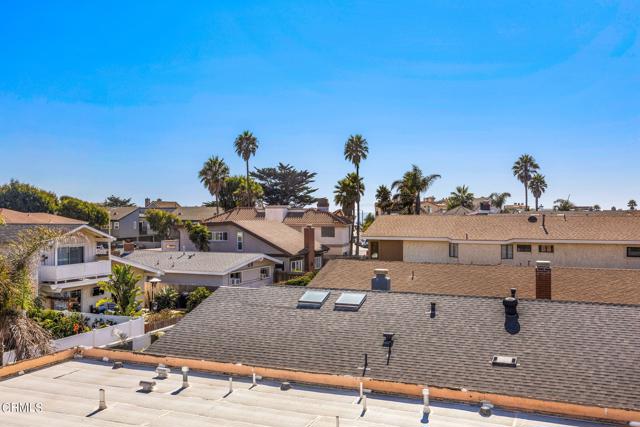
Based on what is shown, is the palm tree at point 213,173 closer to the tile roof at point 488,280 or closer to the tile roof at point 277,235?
the tile roof at point 277,235

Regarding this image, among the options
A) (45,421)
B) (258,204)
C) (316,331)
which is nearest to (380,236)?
(316,331)

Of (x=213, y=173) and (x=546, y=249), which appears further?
(x=213, y=173)

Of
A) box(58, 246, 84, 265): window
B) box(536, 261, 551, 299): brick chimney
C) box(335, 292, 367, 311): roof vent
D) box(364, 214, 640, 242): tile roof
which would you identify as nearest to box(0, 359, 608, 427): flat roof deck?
box(335, 292, 367, 311): roof vent

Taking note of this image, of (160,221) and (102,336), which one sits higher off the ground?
(160,221)

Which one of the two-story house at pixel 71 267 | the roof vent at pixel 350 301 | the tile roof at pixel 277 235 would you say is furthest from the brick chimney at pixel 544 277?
the tile roof at pixel 277 235

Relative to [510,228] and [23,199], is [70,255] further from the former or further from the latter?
[23,199]

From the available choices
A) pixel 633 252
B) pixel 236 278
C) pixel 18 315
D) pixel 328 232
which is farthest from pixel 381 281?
pixel 328 232

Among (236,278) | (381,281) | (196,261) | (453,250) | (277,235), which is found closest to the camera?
(381,281)
